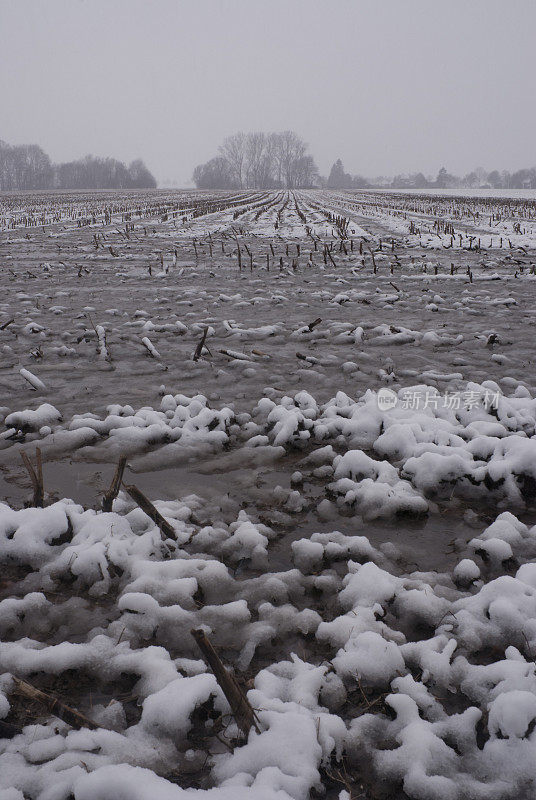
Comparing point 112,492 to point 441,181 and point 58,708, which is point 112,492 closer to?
point 58,708

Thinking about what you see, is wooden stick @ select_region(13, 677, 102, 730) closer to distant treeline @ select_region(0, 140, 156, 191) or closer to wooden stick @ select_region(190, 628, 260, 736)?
wooden stick @ select_region(190, 628, 260, 736)

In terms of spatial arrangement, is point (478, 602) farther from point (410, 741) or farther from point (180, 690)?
point (180, 690)

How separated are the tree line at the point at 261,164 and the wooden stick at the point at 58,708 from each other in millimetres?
126701

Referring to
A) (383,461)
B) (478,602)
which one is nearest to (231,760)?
(478,602)

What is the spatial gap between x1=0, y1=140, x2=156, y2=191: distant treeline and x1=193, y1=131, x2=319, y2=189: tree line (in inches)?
681

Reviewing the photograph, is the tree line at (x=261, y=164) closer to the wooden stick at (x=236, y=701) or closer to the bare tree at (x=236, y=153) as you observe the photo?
the bare tree at (x=236, y=153)

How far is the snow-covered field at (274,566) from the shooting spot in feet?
5.34

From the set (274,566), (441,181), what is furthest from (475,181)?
(274,566)

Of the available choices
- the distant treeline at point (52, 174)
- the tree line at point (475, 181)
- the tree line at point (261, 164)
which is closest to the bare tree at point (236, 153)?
the tree line at point (261, 164)

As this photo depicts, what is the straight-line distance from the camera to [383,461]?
3.32 metres

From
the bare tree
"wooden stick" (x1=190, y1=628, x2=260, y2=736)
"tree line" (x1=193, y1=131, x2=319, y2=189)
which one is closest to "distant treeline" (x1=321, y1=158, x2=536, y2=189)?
"tree line" (x1=193, y1=131, x2=319, y2=189)

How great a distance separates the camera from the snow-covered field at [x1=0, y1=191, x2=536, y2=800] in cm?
163

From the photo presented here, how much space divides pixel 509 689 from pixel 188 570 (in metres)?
1.44

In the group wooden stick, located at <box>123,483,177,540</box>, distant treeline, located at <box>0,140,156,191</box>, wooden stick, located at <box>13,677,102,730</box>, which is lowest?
wooden stick, located at <box>13,677,102,730</box>
